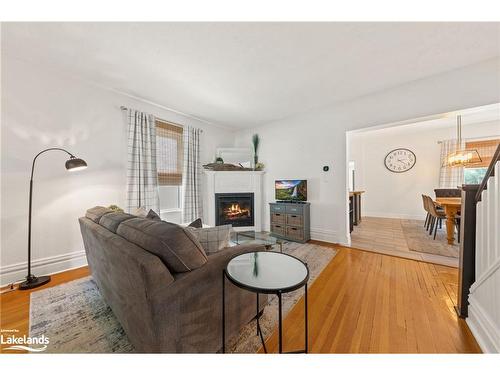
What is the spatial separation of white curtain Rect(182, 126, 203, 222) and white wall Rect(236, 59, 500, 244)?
1343 millimetres

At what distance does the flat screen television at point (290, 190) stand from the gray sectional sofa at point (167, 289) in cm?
266

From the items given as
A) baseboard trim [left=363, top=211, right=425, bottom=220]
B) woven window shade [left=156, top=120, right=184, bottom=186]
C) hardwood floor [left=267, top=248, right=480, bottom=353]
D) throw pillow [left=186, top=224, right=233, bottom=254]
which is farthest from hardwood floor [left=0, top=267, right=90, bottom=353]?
baseboard trim [left=363, top=211, right=425, bottom=220]

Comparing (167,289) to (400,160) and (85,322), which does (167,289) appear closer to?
(85,322)

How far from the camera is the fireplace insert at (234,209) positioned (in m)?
4.04

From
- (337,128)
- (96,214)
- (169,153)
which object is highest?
Answer: (337,128)

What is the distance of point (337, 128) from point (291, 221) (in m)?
1.98

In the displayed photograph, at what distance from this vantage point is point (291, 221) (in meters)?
3.63

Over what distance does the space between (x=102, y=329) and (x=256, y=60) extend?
2.98 m

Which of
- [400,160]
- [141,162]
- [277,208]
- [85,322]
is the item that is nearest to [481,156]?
[400,160]

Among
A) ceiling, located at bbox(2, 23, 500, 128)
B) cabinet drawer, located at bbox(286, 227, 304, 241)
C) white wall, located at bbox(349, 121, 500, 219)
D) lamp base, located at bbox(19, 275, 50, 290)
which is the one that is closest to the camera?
ceiling, located at bbox(2, 23, 500, 128)

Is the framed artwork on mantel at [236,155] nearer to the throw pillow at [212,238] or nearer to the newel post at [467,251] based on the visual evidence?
the throw pillow at [212,238]

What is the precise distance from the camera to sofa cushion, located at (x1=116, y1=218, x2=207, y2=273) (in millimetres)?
1016

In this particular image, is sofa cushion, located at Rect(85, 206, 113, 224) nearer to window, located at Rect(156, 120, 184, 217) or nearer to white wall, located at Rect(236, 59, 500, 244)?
window, located at Rect(156, 120, 184, 217)

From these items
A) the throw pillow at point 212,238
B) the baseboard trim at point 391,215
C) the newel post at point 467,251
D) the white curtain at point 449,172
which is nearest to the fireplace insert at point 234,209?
the throw pillow at point 212,238
